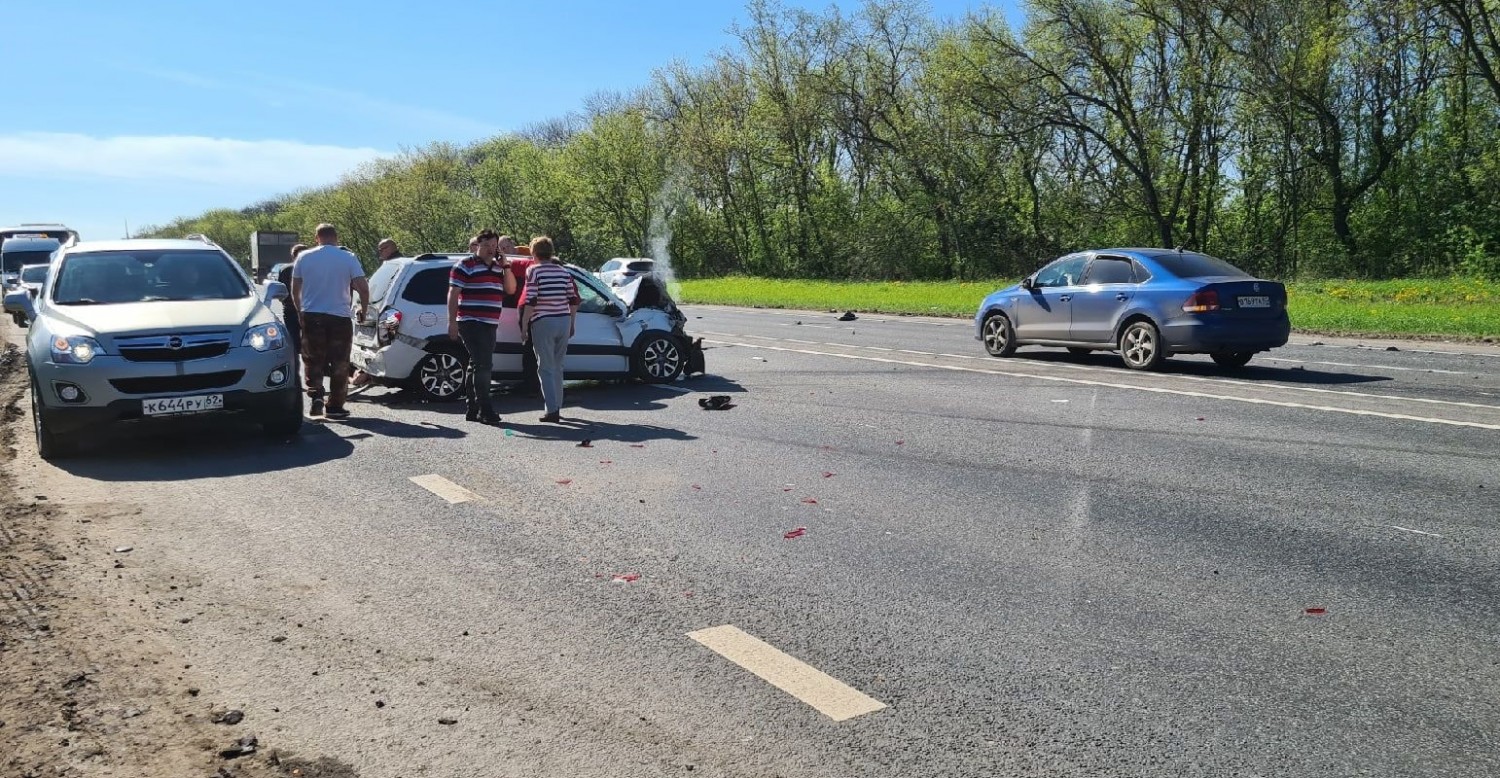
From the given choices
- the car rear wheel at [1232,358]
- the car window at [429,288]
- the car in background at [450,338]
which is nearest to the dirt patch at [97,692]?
the car in background at [450,338]

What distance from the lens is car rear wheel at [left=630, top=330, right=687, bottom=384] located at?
14203mm

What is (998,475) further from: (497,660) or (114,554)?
(114,554)

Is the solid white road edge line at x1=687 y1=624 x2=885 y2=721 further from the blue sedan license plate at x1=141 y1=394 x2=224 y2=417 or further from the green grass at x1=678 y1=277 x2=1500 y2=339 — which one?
the green grass at x1=678 y1=277 x2=1500 y2=339

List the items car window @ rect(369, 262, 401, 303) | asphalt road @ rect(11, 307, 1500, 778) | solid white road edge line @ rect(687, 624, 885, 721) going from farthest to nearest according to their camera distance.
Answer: car window @ rect(369, 262, 401, 303)
solid white road edge line @ rect(687, 624, 885, 721)
asphalt road @ rect(11, 307, 1500, 778)

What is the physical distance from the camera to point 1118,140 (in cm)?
4419

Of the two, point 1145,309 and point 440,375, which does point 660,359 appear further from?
point 1145,309

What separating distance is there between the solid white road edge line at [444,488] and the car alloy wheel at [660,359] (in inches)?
239

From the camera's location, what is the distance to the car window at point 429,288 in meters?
12.7

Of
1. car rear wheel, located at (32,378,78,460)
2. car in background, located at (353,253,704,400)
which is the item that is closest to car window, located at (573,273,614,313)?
car in background, located at (353,253,704,400)

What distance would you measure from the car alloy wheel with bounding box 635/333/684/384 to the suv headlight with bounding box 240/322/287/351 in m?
5.00

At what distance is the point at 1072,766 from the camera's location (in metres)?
3.50

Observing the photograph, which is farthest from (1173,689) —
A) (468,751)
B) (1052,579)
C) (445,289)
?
(445,289)

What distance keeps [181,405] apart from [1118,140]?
134ft

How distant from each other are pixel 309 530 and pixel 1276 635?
5.09 m
